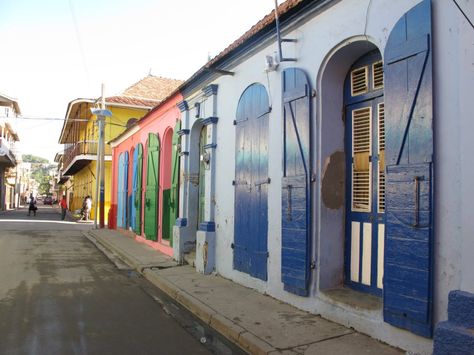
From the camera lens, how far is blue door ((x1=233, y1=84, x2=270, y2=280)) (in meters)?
6.73

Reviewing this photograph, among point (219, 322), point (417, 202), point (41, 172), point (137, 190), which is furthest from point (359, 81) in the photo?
point (41, 172)

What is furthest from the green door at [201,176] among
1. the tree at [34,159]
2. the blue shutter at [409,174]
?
the tree at [34,159]

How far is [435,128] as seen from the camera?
3924 mm

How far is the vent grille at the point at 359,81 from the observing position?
5402mm

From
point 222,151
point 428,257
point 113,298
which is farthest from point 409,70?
point 113,298

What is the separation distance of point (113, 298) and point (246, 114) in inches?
146

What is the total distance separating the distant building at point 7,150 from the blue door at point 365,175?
20118 millimetres

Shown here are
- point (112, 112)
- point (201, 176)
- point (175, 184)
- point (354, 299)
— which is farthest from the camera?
point (112, 112)

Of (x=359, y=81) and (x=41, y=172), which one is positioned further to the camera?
(x=41, y=172)

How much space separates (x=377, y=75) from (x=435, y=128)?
152cm

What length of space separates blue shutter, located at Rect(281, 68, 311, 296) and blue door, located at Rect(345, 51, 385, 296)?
1.72 feet

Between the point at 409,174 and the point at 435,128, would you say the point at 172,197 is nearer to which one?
the point at 409,174

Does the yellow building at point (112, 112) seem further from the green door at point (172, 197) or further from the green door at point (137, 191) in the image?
the green door at point (172, 197)

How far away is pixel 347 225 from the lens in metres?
5.55
